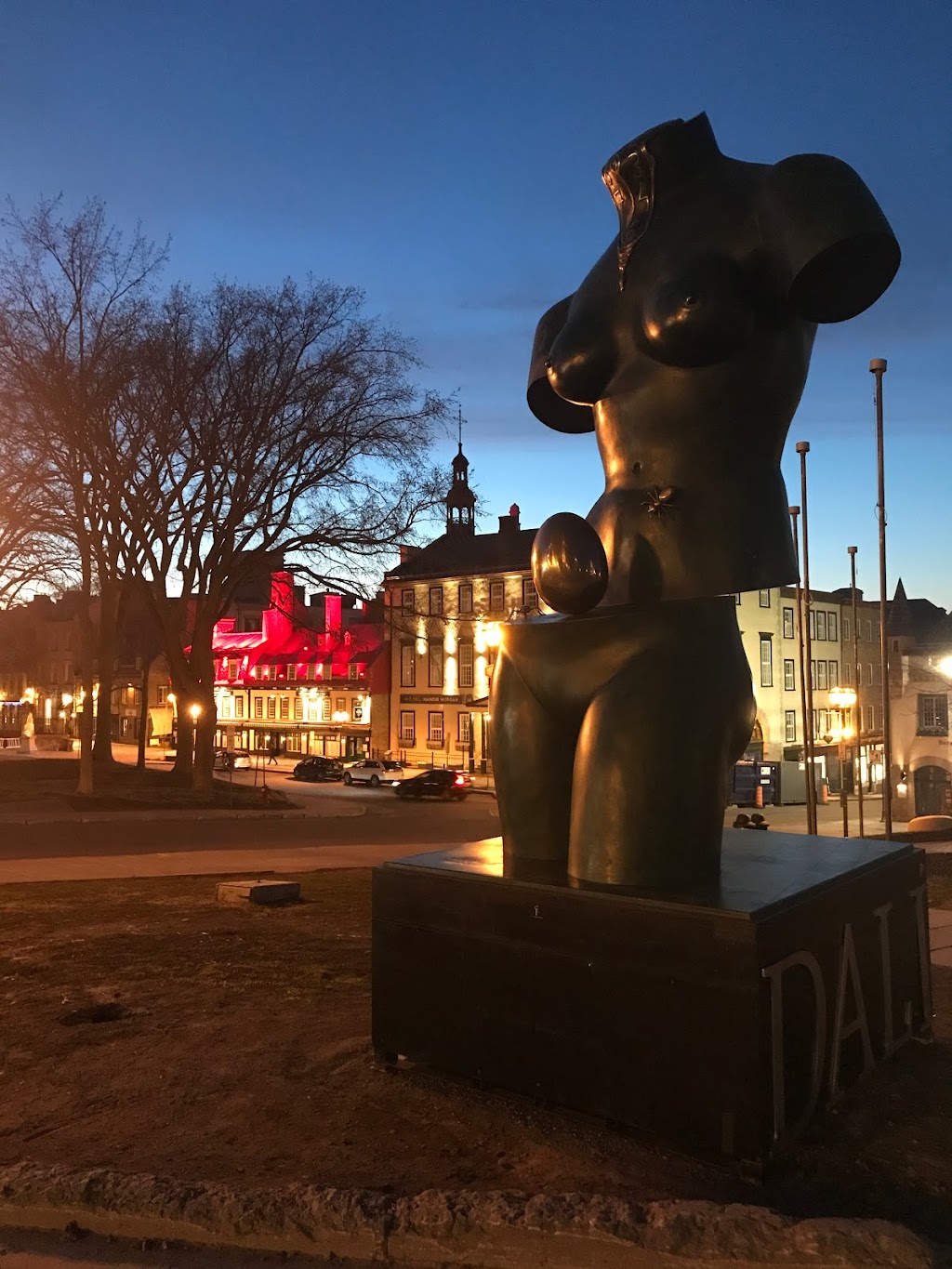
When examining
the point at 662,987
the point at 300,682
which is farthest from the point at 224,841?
the point at 300,682

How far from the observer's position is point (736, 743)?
482cm

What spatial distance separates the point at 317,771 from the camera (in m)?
40.3

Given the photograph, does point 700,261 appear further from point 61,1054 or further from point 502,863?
point 61,1054

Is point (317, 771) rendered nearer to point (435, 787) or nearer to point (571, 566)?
point (435, 787)

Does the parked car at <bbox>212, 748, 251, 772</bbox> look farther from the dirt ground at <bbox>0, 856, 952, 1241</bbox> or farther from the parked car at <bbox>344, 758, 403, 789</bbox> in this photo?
the dirt ground at <bbox>0, 856, 952, 1241</bbox>

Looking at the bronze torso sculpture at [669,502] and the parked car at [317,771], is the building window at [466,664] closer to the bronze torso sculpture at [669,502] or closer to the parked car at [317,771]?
the parked car at [317,771]

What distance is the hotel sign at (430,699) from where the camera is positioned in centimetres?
4416

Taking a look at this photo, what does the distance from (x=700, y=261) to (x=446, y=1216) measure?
13.7 ft

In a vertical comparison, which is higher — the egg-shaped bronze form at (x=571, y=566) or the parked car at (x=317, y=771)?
the egg-shaped bronze form at (x=571, y=566)

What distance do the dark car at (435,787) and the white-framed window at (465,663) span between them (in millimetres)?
11312

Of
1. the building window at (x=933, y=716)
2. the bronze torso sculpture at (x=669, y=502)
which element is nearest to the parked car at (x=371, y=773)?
the building window at (x=933, y=716)

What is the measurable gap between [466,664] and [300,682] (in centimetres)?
1109

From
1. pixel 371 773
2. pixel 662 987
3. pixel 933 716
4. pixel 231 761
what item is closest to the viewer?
pixel 662 987

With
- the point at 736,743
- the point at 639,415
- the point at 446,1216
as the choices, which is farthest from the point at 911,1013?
the point at 639,415
